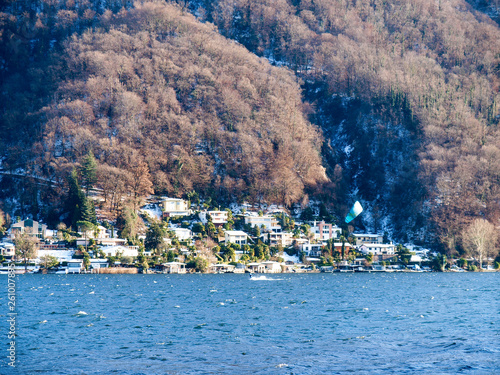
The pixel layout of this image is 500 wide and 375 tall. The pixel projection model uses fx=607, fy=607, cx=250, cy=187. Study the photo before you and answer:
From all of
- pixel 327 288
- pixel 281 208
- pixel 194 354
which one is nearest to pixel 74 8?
pixel 281 208

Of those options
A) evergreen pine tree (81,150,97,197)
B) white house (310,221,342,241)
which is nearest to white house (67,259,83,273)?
evergreen pine tree (81,150,97,197)

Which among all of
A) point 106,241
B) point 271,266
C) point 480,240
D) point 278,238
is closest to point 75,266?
point 106,241

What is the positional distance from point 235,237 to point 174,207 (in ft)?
50.9

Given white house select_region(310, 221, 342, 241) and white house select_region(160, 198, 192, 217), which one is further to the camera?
white house select_region(310, 221, 342, 241)

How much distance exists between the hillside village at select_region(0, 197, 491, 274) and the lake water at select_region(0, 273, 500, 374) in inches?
1058

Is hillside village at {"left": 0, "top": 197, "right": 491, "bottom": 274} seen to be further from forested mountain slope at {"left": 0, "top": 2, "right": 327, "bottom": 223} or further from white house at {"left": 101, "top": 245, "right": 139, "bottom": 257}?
forested mountain slope at {"left": 0, "top": 2, "right": 327, "bottom": 223}

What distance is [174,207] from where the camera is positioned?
350 feet

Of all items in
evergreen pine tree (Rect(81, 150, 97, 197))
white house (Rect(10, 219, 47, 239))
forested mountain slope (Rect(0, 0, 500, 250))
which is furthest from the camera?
forested mountain slope (Rect(0, 0, 500, 250))

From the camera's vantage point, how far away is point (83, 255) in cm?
8450

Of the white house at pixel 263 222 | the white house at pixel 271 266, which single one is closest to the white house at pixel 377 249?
the white house at pixel 263 222

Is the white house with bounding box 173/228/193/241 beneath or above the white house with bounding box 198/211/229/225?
beneath

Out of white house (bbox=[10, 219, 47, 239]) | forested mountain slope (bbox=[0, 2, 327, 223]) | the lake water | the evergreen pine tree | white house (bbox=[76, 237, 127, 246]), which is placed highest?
forested mountain slope (bbox=[0, 2, 327, 223])

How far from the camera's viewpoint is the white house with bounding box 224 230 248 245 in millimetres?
96312

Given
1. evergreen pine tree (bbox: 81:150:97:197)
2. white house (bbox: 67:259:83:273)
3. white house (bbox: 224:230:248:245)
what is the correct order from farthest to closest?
evergreen pine tree (bbox: 81:150:97:197) < white house (bbox: 224:230:248:245) < white house (bbox: 67:259:83:273)
